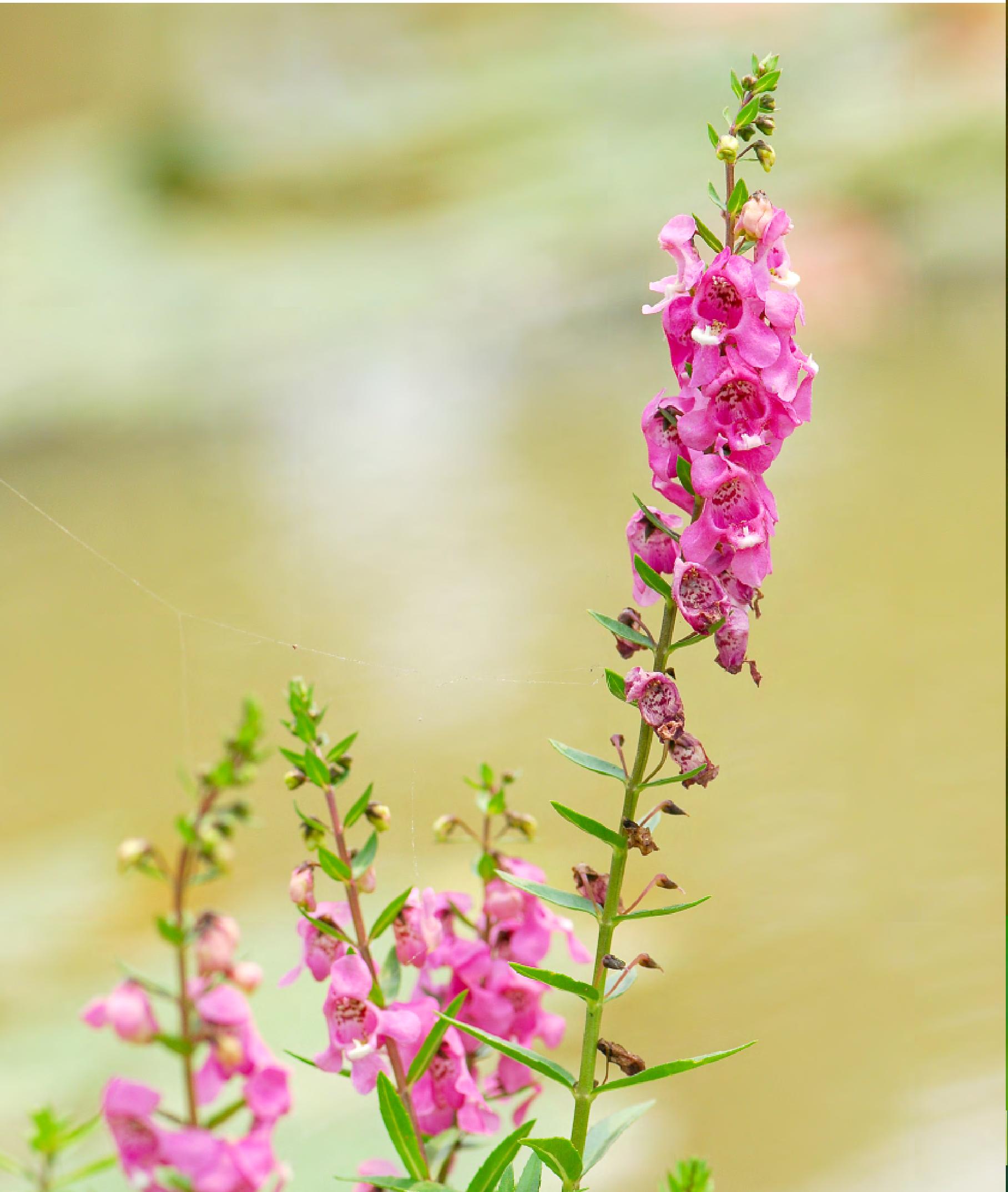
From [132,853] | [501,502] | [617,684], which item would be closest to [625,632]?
[617,684]

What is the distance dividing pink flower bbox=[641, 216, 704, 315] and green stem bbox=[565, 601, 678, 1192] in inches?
2.3

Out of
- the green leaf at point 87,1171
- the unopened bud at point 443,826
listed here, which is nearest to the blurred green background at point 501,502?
the unopened bud at point 443,826

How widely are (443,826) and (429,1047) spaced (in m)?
0.06

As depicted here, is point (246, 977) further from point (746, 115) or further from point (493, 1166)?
point (746, 115)

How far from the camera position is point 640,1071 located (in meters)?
0.24

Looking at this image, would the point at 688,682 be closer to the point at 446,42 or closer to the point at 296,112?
the point at 296,112

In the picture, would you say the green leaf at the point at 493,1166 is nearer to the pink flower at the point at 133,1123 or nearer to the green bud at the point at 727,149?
the pink flower at the point at 133,1123

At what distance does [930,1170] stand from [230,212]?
215 centimetres

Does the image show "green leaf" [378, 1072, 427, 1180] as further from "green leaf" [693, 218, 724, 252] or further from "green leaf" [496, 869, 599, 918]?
"green leaf" [693, 218, 724, 252]

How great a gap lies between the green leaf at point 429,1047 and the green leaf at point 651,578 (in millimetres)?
97

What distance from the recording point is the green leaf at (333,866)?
240 mm

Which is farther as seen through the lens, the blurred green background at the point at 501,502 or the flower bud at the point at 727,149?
the blurred green background at the point at 501,502

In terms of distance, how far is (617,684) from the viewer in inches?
9.1

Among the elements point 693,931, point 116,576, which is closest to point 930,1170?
point 693,931
